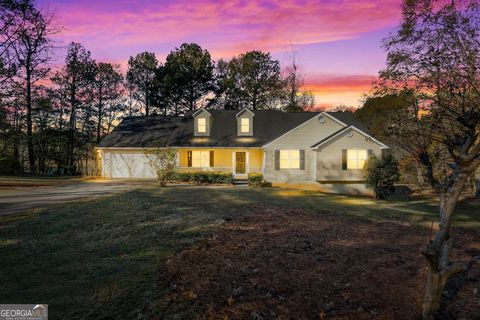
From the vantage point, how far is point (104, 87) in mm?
40781

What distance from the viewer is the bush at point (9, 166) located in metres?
28.1

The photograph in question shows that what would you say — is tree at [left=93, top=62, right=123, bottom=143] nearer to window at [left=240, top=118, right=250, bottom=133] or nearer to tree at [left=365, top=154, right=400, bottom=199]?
window at [left=240, top=118, right=250, bottom=133]

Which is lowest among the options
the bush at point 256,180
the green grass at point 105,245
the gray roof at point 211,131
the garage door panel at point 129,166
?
the green grass at point 105,245

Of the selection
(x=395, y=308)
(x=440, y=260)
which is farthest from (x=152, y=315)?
(x=440, y=260)

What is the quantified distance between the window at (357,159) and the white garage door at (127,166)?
17435 mm

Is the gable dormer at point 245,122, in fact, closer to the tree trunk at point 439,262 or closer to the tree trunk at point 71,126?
the tree trunk at point 71,126

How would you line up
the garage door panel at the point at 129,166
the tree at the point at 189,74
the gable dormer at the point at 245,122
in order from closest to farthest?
the garage door panel at the point at 129,166 < the gable dormer at the point at 245,122 < the tree at the point at 189,74

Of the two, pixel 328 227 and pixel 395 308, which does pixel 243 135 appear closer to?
pixel 328 227

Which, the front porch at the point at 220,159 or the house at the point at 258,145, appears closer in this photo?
the house at the point at 258,145

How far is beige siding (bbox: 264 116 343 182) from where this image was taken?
2422cm

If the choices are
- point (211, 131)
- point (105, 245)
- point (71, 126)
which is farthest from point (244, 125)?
point (71, 126)

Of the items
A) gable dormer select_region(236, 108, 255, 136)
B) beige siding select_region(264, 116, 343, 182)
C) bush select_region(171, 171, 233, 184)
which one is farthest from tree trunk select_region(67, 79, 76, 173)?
beige siding select_region(264, 116, 343, 182)

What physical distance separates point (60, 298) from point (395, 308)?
541 centimetres

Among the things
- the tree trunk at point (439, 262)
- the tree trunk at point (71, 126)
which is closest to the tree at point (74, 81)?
the tree trunk at point (71, 126)
